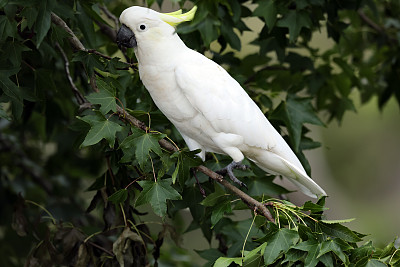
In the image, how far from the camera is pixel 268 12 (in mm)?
1858

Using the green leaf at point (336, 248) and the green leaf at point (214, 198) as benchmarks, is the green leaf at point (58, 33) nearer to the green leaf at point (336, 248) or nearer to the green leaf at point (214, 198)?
the green leaf at point (214, 198)

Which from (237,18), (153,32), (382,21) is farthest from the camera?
(382,21)

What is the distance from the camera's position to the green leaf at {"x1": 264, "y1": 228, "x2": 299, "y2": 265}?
1317 millimetres

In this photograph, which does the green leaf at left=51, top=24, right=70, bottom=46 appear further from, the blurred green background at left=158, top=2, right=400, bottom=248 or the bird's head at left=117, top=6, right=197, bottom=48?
the blurred green background at left=158, top=2, right=400, bottom=248

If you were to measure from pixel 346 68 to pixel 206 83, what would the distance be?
105 centimetres

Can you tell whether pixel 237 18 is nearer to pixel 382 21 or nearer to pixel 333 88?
pixel 333 88

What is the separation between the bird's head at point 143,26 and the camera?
54.1 inches

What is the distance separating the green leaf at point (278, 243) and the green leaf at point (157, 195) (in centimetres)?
25

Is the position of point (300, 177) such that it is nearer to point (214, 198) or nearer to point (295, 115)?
point (214, 198)

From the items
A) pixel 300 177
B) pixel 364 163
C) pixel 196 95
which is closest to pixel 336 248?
pixel 300 177

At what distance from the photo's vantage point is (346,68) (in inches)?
91.7

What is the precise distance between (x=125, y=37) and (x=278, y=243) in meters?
0.59

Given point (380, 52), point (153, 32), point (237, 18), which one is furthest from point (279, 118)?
point (380, 52)

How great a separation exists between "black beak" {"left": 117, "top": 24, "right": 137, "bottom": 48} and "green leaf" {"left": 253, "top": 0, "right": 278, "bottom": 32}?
1.92 ft
